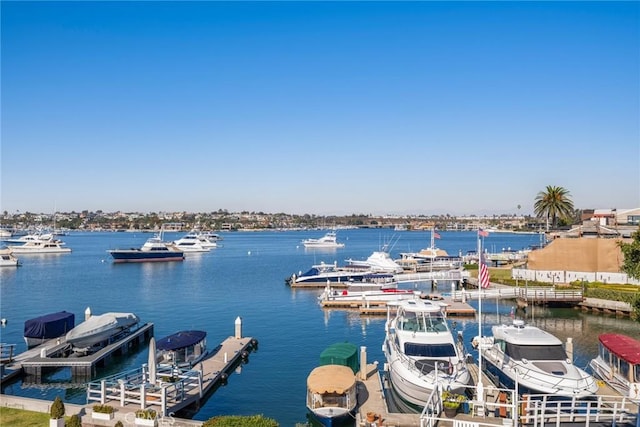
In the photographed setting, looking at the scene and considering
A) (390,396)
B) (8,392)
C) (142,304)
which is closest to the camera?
(390,396)

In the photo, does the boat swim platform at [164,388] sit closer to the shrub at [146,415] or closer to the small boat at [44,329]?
the shrub at [146,415]

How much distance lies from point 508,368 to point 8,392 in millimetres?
25409

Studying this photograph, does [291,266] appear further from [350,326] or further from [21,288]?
[350,326]

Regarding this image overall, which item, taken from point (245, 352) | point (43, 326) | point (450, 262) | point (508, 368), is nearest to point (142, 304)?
point (43, 326)

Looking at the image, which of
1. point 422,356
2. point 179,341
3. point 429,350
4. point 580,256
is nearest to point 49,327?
point 179,341

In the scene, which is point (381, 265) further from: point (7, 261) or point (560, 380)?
point (7, 261)

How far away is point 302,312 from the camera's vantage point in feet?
165

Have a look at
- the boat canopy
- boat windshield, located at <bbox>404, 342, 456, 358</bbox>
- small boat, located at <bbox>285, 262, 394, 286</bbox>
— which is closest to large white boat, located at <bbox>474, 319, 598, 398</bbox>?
boat windshield, located at <bbox>404, 342, 456, 358</bbox>

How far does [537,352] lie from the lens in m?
22.5

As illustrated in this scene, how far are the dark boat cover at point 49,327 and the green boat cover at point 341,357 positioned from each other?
787 inches

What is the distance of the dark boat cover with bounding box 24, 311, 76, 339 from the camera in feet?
110

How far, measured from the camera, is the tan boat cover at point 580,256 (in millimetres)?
A: 54375

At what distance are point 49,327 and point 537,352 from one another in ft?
101

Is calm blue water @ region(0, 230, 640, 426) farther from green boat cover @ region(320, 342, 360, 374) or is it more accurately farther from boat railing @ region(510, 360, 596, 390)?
boat railing @ region(510, 360, 596, 390)
